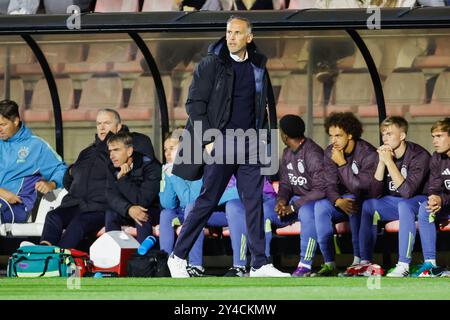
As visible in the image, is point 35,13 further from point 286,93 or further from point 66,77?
point 286,93

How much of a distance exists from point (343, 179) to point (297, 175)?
0.36m

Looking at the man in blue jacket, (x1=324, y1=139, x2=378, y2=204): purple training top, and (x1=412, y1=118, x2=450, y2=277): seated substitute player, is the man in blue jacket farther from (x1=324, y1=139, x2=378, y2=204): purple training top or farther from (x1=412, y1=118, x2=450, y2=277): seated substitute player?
(x1=412, y1=118, x2=450, y2=277): seated substitute player

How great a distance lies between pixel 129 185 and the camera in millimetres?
11945

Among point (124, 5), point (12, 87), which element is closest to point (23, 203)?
point (12, 87)

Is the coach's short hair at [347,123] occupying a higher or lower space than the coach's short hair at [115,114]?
lower

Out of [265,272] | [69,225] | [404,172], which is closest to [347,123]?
[404,172]

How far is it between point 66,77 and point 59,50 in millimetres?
245

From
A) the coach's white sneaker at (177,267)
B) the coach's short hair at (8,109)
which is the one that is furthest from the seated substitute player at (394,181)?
the coach's short hair at (8,109)

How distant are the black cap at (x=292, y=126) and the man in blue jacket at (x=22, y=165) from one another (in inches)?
79.3

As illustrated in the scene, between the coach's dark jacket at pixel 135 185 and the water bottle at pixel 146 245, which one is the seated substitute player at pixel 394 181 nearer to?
the water bottle at pixel 146 245

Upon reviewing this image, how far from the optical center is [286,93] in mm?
12812

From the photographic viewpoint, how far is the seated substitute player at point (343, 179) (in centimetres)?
1135

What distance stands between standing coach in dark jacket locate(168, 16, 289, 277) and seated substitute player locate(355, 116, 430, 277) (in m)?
1.33

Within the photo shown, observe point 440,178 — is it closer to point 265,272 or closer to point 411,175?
point 411,175
